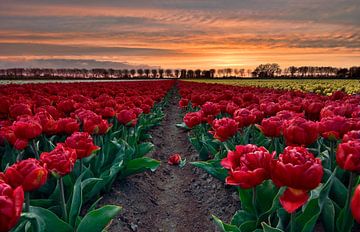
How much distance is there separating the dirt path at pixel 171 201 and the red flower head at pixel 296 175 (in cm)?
286

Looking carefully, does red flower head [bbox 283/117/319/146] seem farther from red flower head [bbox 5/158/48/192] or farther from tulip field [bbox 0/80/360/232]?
red flower head [bbox 5/158/48/192]

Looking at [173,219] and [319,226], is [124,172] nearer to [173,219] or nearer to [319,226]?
[173,219]

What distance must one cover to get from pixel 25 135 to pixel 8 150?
1415 millimetres

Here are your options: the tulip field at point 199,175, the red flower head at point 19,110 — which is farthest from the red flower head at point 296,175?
the red flower head at point 19,110

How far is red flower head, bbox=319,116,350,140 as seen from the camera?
3301 millimetres

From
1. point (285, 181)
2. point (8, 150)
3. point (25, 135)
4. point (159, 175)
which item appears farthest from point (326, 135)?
point (159, 175)

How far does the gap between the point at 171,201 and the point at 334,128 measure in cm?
361

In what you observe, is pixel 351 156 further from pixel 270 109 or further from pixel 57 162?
pixel 270 109

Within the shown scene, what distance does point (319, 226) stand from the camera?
3.71 metres

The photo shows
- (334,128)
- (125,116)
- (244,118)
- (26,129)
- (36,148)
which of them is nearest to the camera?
(334,128)

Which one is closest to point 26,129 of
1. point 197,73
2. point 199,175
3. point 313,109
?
point 313,109

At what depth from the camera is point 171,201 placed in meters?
6.38

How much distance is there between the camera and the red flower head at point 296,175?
2018 millimetres

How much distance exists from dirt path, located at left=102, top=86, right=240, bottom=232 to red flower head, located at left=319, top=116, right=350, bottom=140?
6.40ft
